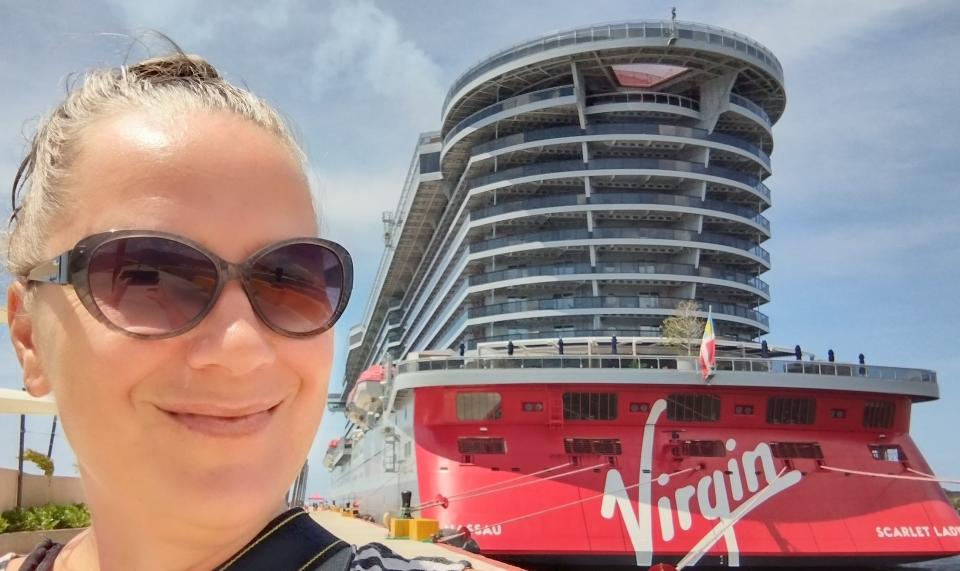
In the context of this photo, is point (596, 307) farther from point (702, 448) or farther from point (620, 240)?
point (702, 448)

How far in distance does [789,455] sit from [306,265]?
16.1m

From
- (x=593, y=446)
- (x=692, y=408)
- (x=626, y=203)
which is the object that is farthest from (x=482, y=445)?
(x=626, y=203)

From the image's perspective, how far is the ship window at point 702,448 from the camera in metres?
15.4

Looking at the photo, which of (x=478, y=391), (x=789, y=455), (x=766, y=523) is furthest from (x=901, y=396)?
(x=478, y=391)

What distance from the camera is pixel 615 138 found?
25969 millimetres

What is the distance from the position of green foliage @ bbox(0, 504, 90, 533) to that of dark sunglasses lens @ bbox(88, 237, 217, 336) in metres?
7.31

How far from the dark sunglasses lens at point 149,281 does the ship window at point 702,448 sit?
15099 millimetres

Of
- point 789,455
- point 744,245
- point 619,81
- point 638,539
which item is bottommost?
point 638,539

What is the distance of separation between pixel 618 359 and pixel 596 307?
7934 mm

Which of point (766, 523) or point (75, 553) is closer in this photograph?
point (75, 553)

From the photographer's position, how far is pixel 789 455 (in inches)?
620

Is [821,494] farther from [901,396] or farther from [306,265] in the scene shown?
[306,265]

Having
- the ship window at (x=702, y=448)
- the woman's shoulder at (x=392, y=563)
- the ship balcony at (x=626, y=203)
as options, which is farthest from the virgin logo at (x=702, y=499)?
the woman's shoulder at (x=392, y=563)

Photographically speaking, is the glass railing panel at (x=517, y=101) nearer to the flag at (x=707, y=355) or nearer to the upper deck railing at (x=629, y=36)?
the upper deck railing at (x=629, y=36)
